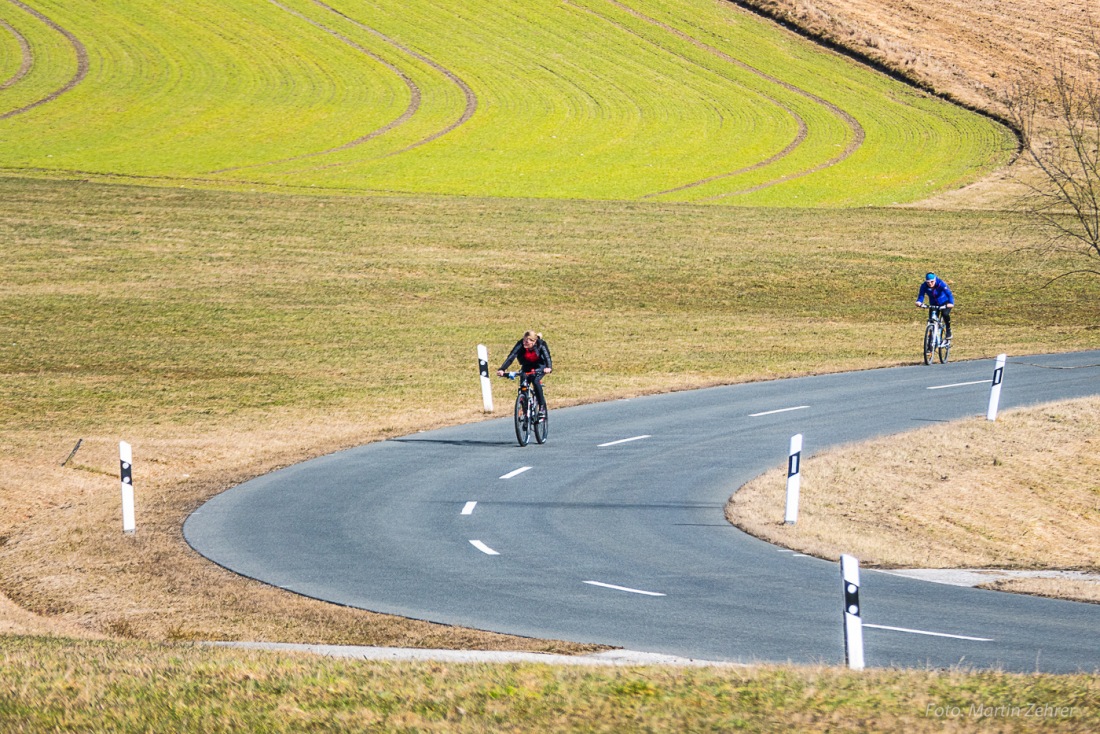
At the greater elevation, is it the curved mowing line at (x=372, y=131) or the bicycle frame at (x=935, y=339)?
the curved mowing line at (x=372, y=131)

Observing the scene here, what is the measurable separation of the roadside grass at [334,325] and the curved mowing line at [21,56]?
19845 millimetres

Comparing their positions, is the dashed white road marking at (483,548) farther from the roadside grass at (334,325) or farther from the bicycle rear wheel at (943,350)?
the bicycle rear wheel at (943,350)

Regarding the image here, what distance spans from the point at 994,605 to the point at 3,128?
59.6m

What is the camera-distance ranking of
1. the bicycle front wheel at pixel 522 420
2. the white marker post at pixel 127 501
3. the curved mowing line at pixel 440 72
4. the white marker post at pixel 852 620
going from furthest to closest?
the curved mowing line at pixel 440 72
the bicycle front wheel at pixel 522 420
the white marker post at pixel 127 501
the white marker post at pixel 852 620

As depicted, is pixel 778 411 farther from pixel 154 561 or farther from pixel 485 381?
pixel 154 561

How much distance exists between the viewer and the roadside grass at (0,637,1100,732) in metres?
6.84

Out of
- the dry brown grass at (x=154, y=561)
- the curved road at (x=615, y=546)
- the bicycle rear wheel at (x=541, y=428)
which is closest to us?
the curved road at (x=615, y=546)

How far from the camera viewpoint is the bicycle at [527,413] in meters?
21.0

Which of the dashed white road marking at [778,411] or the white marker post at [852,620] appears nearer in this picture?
the white marker post at [852,620]

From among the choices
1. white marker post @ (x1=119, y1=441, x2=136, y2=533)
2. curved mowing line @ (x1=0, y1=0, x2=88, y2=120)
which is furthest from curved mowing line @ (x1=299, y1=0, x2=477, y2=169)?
white marker post @ (x1=119, y1=441, x2=136, y2=533)

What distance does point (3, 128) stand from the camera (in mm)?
61500

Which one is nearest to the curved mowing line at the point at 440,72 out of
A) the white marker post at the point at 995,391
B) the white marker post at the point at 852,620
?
the white marker post at the point at 995,391

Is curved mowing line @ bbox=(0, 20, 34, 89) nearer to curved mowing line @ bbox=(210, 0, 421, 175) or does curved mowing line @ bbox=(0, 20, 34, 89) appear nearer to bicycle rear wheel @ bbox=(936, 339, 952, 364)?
curved mowing line @ bbox=(210, 0, 421, 175)

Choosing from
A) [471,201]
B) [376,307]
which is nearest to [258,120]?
[471,201]
